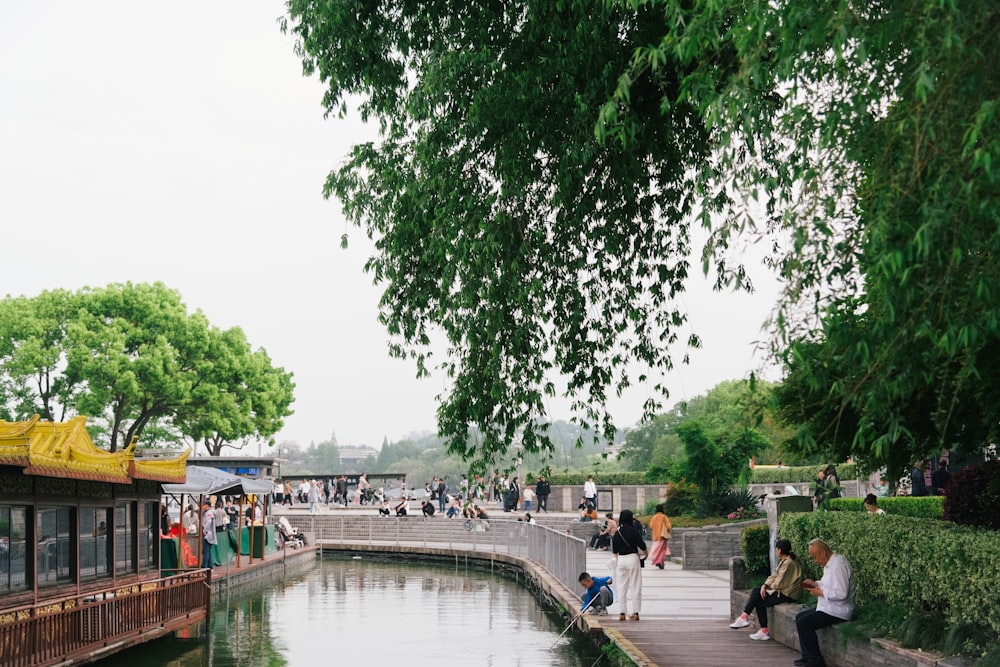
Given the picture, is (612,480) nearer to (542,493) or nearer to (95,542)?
(542,493)

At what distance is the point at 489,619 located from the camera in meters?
26.2

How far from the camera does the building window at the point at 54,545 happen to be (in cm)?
1814

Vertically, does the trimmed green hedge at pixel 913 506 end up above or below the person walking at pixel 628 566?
above

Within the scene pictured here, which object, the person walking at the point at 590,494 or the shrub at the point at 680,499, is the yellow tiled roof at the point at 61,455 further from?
the person walking at the point at 590,494

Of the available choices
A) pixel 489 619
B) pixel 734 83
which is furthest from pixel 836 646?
pixel 489 619

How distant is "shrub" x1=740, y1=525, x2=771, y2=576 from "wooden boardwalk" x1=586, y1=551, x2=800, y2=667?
36.7 inches

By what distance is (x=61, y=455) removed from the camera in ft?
57.0

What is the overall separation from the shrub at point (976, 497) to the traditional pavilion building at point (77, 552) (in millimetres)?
11402

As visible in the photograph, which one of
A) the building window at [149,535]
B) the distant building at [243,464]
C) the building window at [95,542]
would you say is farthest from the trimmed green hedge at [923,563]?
the distant building at [243,464]

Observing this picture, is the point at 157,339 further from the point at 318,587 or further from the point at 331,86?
the point at 331,86

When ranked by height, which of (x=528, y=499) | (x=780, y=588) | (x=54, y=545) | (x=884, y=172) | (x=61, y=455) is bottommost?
(x=780, y=588)

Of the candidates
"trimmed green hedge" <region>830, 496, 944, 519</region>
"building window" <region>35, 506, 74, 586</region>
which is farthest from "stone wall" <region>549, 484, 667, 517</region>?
"building window" <region>35, 506, 74, 586</region>

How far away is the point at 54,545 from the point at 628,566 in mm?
8914

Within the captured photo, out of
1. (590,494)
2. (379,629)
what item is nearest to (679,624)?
(379,629)
